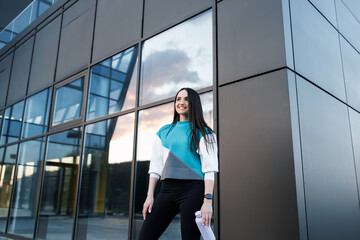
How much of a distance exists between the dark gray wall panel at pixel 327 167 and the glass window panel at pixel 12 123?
275 inches

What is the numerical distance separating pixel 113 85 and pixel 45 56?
304 centimetres

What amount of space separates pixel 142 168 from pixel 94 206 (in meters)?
1.23

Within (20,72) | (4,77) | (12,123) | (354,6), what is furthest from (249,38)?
(4,77)

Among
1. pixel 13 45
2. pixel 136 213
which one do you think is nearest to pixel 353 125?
pixel 136 213

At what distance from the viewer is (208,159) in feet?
6.91

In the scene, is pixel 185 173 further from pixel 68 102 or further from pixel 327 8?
pixel 68 102

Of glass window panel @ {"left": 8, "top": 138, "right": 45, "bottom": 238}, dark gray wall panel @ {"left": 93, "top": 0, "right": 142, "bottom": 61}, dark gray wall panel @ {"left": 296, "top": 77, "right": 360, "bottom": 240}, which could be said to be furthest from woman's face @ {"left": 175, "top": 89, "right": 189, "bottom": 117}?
glass window panel @ {"left": 8, "top": 138, "right": 45, "bottom": 238}

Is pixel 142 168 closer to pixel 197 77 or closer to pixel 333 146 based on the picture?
pixel 197 77

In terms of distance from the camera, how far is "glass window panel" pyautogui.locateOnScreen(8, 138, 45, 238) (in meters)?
6.52

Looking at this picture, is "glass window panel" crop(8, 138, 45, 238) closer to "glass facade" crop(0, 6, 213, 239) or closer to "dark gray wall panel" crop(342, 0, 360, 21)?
"glass facade" crop(0, 6, 213, 239)

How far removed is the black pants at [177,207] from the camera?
2.01 m

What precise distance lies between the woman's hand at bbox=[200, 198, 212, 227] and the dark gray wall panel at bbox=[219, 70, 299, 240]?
102cm

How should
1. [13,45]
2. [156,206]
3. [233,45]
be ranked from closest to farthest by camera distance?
[156,206]
[233,45]
[13,45]

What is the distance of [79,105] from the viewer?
586 centimetres
